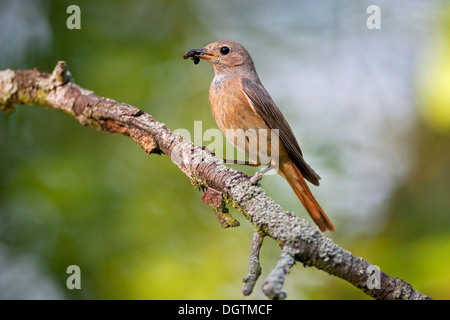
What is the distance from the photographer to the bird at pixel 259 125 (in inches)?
178

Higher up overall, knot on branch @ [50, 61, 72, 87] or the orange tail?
knot on branch @ [50, 61, 72, 87]

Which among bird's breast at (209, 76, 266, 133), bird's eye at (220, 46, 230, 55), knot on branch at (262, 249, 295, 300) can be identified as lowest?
knot on branch at (262, 249, 295, 300)

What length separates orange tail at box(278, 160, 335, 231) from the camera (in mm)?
4390

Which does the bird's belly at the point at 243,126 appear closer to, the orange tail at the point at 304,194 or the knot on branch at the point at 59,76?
the orange tail at the point at 304,194

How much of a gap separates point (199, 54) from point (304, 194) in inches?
67.9

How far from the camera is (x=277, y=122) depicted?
4.75 m

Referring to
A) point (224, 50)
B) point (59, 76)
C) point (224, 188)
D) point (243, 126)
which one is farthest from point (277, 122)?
point (59, 76)

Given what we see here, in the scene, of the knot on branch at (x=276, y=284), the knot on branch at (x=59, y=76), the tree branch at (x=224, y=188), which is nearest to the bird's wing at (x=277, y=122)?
the tree branch at (x=224, y=188)

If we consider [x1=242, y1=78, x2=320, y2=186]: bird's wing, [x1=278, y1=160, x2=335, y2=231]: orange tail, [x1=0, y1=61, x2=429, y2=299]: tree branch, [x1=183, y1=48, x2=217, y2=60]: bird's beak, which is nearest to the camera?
[x1=0, y1=61, x2=429, y2=299]: tree branch

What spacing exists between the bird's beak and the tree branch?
1.33 metres

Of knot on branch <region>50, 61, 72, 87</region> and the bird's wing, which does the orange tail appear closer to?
the bird's wing

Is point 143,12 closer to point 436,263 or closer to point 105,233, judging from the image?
point 105,233

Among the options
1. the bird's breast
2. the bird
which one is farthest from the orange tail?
the bird's breast

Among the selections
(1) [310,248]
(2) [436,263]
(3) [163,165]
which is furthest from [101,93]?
(2) [436,263]
